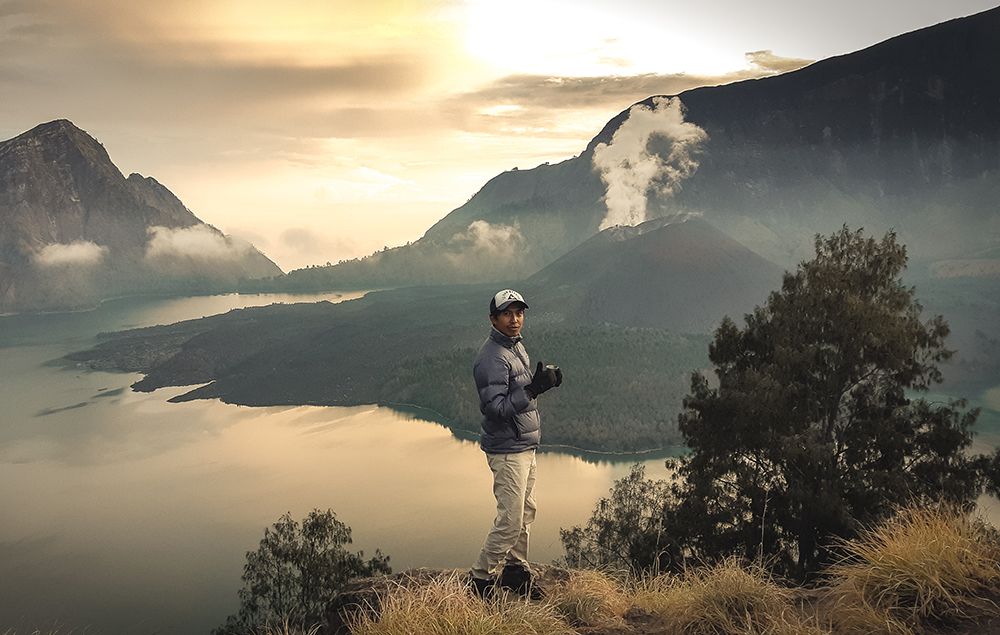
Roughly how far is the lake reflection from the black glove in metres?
61.0

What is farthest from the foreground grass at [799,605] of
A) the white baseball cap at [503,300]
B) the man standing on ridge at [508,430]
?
the white baseball cap at [503,300]

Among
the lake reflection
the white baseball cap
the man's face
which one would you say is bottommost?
the lake reflection

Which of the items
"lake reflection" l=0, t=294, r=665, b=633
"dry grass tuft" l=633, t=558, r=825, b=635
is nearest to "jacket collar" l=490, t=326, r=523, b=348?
"dry grass tuft" l=633, t=558, r=825, b=635

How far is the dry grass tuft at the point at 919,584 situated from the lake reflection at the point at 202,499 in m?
61.5

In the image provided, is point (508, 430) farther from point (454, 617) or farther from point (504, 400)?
point (454, 617)

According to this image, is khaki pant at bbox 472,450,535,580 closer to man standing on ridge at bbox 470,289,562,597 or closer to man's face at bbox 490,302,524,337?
man standing on ridge at bbox 470,289,562,597

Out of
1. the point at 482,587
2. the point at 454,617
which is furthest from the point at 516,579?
the point at 454,617

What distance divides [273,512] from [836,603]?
3910 inches

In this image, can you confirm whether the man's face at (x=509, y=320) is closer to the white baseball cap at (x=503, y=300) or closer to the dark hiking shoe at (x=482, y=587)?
the white baseball cap at (x=503, y=300)

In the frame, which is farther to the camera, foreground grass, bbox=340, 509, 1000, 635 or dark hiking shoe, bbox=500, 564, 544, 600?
dark hiking shoe, bbox=500, 564, 544, 600

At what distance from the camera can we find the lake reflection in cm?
7075

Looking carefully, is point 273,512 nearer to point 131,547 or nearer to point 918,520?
point 131,547

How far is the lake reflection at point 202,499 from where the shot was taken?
70750mm

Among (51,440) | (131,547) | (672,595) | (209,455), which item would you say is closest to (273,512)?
(131,547)
